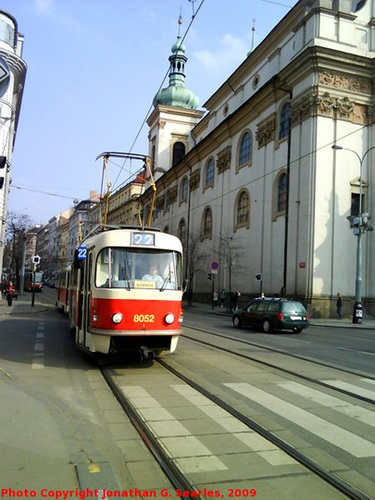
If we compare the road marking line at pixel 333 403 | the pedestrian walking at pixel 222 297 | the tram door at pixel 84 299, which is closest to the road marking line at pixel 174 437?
the road marking line at pixel 333 403

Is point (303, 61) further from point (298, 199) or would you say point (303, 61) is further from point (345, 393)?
point (345, 393)

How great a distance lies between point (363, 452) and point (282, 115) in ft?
114

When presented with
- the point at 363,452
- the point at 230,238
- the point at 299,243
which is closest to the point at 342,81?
the point at 299,243

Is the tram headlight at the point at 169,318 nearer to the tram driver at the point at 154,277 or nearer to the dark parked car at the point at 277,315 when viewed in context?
the tram driver at the point at 154,277

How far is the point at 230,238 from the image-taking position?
4394cm

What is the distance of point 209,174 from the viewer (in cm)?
5294

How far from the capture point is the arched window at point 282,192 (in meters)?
35.9

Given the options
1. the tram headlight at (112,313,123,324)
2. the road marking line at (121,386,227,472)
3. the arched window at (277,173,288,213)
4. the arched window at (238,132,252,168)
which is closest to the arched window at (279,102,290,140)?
the arched window at (277,173,288,213)

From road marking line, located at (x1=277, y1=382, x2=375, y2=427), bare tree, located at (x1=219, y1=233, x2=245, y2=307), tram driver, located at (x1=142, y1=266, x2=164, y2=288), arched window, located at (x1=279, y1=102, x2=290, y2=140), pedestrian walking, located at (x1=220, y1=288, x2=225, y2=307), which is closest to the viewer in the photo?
road marking line, located at (x1=277, y1=382, x2=375, y2=427)

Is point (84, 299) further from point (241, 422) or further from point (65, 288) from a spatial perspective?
point (65, 288)

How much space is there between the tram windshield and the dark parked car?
1124 centimetres

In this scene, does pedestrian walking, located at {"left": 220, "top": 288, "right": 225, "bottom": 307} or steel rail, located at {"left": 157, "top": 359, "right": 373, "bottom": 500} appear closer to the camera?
steel rail, located at {"left": 157, "top": 359, "right": 373, "bottom": 500}

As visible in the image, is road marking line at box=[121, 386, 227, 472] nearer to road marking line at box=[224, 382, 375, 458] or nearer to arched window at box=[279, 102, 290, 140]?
road marking line at box=[224, 382, 375, 458]

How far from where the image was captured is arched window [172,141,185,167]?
70750 millimetres
